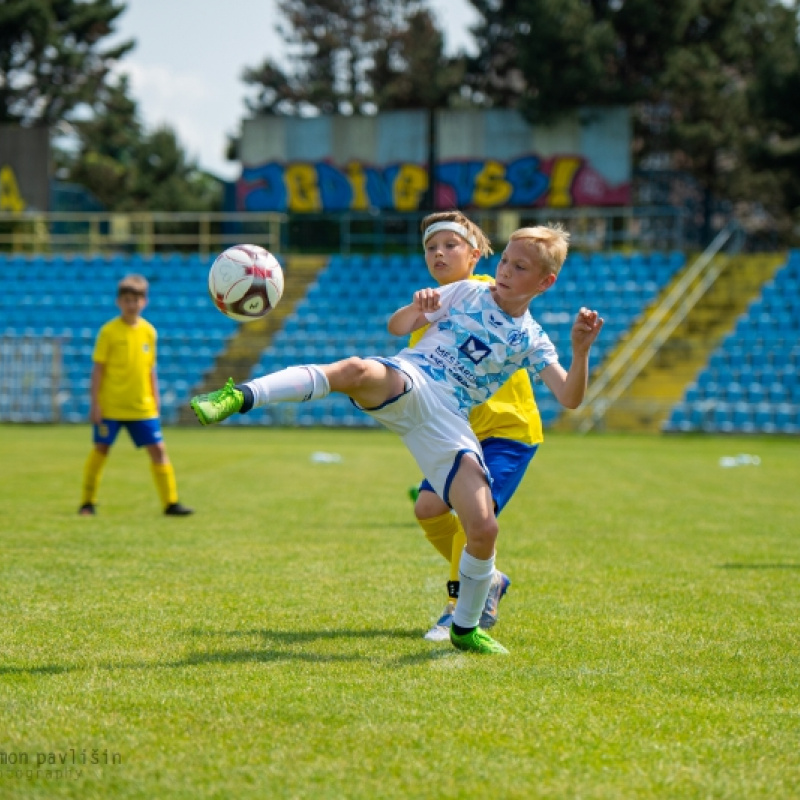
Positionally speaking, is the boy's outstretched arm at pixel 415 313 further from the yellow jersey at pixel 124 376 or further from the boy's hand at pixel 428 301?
the yellow jersey at pixel 124 376

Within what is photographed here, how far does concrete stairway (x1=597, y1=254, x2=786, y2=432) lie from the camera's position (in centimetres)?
2416

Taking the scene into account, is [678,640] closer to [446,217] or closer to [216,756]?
[446,217]

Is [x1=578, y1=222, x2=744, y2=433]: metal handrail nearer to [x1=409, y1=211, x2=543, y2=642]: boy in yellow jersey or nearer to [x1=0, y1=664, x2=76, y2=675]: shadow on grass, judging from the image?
[x1=409, y1=211, x2=543, y2=642]: boy in yellow jersey

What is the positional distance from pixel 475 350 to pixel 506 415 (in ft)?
2.42

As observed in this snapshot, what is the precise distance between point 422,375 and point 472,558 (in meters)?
0.78

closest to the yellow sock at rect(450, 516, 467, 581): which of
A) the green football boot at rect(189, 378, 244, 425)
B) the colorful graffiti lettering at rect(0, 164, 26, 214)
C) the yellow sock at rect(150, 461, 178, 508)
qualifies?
the green football boot at rect(189, 378, 244, 425)

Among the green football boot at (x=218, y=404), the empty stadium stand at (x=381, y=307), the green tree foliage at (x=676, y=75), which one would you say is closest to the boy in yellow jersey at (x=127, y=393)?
the green football boot at (x=218, y=404)

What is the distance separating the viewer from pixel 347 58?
43.7 meters

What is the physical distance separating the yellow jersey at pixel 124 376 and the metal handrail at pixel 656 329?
1506 cm

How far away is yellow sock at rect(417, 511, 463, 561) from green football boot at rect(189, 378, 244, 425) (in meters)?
1.53

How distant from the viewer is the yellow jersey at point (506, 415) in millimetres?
5664

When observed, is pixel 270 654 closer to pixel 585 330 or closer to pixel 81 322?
pixel 585 330

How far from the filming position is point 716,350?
25.3 metres

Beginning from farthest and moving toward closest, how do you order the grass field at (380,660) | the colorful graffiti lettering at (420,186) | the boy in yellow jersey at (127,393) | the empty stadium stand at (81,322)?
1. the colorful graffiti lettering at (420,186)
2. the empty stadium stand at (81,322)
3. the boy in yellow jersey at (127,393)
4. the grass field at (380,660)
